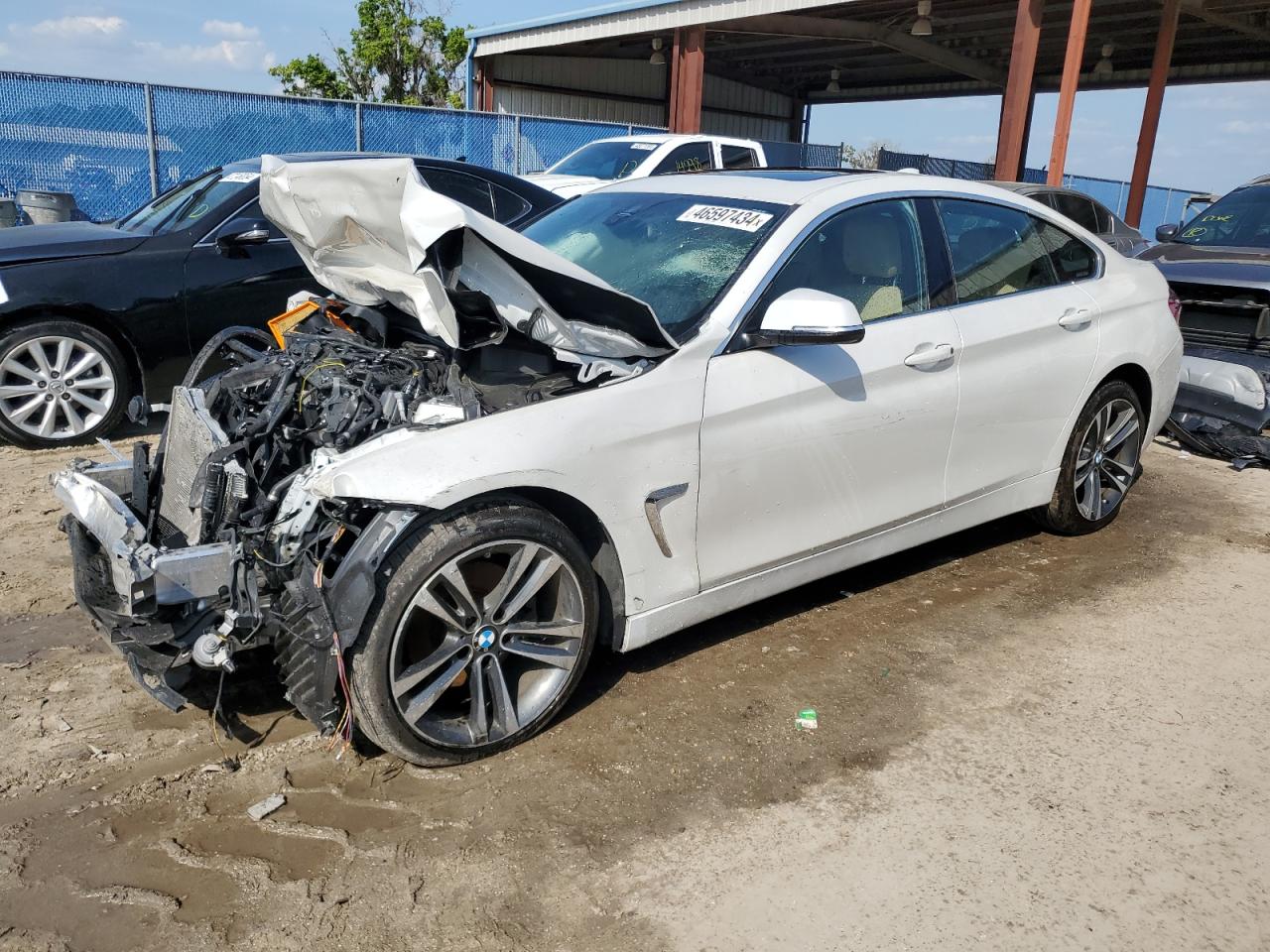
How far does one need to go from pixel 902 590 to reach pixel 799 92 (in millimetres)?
30895

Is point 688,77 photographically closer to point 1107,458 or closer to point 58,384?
point 58,384

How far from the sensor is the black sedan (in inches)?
229

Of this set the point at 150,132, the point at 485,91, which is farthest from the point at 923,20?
the point at 150,132

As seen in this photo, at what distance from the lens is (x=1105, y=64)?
24500mm

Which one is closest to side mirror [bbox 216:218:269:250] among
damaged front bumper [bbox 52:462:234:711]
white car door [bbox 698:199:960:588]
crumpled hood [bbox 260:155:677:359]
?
crumpled hood [bbox 260:155:677:359]

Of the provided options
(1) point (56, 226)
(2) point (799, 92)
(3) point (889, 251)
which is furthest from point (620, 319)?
(2) point (799, 92)

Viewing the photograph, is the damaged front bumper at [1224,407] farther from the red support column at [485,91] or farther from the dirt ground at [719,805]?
the red support column at [485,91]

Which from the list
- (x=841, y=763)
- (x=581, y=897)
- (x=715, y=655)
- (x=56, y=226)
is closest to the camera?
(x=581, y=897)

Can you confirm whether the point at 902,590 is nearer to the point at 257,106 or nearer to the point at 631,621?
the point at 631,621

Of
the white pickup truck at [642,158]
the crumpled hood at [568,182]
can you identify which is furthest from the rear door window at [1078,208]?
the crumpled hood at [568,182]

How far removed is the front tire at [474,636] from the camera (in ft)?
9.12

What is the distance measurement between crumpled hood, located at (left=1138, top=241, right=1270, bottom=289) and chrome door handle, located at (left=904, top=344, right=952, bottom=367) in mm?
4468

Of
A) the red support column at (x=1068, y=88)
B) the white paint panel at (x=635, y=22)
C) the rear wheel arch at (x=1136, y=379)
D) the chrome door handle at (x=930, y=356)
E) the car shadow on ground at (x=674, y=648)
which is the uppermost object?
the white paint panel at (x=635, y=22)

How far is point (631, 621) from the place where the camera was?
129 inches
